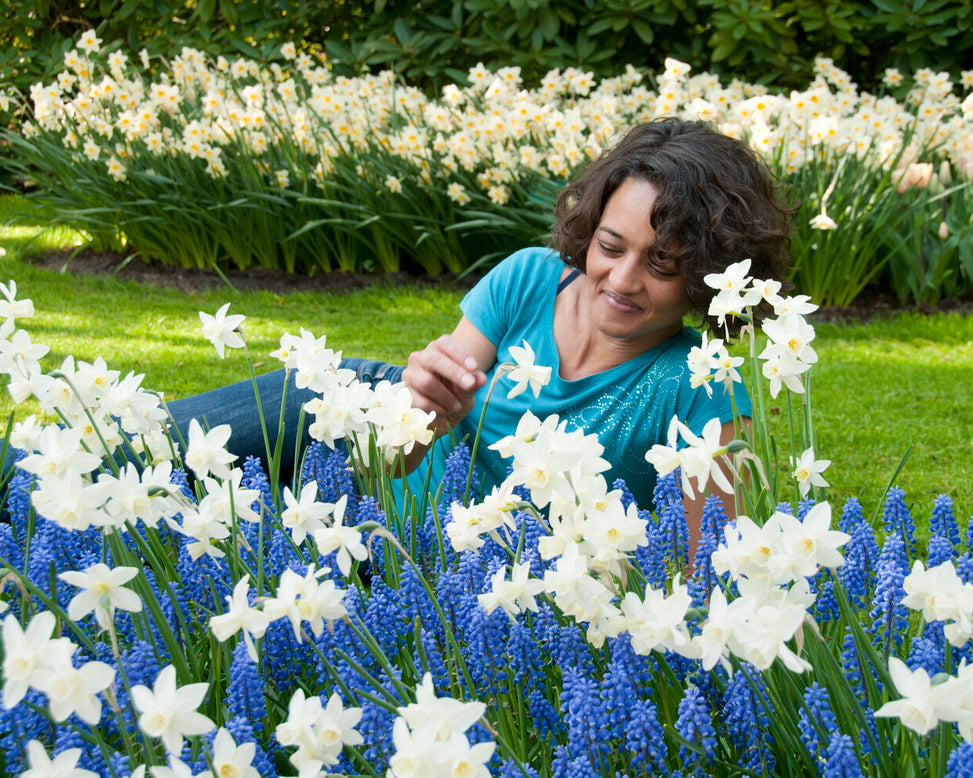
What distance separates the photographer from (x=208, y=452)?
113 cm

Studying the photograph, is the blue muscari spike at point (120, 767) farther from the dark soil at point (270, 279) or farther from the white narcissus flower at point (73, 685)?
the dark soil at point (270, 279)

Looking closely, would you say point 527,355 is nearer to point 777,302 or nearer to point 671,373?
point 777,302

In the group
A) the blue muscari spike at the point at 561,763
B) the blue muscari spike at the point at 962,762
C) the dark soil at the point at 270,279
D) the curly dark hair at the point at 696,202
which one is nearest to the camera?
the blue muscari spike at the point at 962,762

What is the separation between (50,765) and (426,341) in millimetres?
3425

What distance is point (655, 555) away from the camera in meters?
1.38

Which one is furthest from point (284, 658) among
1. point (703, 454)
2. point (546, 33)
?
point (546, 33)

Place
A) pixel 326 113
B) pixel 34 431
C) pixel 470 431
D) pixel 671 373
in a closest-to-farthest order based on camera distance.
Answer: pixel 34 431
pixel 671 373
pixel 470 431
pixel 326 113

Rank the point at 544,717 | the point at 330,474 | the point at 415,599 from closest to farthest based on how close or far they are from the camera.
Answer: the point at 544,717
the point at 415,599
the point at 330,474

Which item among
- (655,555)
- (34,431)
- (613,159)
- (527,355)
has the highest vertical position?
(613,159)

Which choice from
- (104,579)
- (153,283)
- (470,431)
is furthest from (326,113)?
(104,579)

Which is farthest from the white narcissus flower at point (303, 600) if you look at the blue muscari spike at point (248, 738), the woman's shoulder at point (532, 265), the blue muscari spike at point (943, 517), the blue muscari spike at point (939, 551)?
the woman's shoulder at point (532, 265)

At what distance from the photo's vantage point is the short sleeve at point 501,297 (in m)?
2.36

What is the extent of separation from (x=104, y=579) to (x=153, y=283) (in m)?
4.78

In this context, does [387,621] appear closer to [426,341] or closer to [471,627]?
[471,627]
